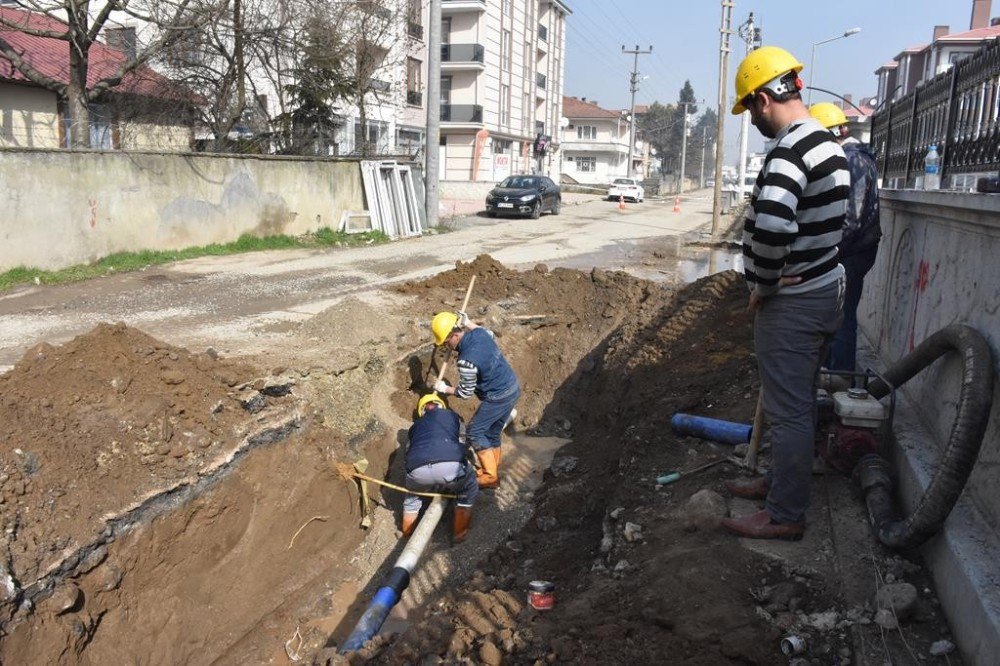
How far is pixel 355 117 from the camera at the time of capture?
25891 millimetres

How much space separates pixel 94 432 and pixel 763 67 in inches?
176

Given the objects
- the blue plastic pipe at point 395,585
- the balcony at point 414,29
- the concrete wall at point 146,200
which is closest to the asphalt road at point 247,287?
the concrete wall at point 146,200

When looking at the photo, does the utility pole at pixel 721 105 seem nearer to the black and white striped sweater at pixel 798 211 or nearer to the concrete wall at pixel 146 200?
the concrete wall at pixel 146 200

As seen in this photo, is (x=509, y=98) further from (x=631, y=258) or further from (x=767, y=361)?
(x=767, y=361)

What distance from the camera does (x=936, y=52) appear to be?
29.9 metres

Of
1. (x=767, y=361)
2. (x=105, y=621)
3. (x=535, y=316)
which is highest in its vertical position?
(x=767, y=361)

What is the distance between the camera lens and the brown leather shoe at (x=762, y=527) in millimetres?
3627

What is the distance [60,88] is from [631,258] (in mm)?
11355

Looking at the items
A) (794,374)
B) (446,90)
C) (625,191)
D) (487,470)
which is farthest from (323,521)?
(446,90)

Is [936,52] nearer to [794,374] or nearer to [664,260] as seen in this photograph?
[664,260]

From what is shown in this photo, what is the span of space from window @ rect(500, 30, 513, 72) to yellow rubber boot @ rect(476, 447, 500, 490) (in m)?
37.2

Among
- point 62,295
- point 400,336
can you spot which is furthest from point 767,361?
point 62,295

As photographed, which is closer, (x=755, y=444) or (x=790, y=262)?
(x=790, y=262)

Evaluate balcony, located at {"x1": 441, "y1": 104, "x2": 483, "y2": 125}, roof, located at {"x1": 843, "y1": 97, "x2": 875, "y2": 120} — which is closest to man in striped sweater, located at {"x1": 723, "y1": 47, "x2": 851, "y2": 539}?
roof, located at {"x1": 843, "y1": 97, "x2": 875, "y2": 120}
